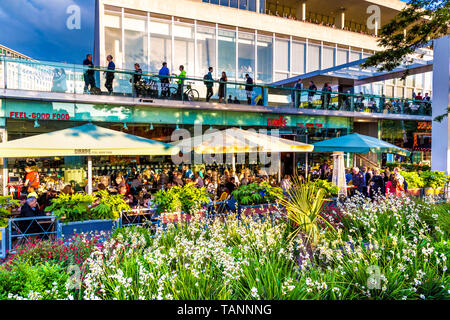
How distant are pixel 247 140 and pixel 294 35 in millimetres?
14854

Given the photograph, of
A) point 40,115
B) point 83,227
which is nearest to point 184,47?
point 40,115

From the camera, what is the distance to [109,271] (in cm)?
402

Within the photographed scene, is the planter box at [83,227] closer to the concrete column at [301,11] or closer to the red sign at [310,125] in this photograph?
the red sign at [310,125]

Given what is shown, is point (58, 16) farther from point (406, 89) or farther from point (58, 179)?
point (406, 89)

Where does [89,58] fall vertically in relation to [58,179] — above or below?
above

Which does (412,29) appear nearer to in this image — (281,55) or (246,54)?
(281,55)

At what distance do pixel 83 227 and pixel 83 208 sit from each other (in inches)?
16.1

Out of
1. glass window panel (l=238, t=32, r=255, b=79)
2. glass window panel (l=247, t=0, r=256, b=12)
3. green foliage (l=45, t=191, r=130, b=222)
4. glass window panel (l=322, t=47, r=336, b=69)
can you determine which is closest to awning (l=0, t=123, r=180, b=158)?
green foliage (l=45, t=191, r=130, b=222)

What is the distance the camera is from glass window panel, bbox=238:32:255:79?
19.9 metres

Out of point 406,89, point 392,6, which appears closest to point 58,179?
point 406,89

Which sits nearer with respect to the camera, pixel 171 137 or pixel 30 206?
pixel 30 206

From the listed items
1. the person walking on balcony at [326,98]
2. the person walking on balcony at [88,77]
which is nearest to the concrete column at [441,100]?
the person walking on balcony at [326,98]

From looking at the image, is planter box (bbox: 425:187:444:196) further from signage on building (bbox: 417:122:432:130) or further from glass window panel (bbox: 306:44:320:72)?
glass window panel (bbox: 306:44:320:72)

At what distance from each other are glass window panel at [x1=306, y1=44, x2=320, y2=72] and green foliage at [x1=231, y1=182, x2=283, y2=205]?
16.2m
